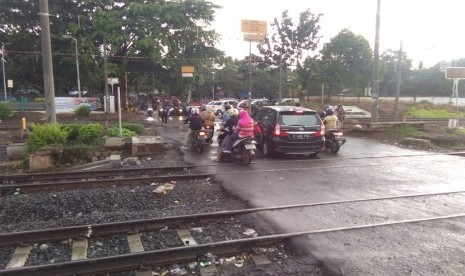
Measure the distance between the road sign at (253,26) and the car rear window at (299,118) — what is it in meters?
6.34

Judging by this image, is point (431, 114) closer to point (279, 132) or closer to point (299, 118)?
point (299, 118)

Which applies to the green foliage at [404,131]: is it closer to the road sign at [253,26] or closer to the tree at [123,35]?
the road sign at [253,26]

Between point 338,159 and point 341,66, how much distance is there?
116ft

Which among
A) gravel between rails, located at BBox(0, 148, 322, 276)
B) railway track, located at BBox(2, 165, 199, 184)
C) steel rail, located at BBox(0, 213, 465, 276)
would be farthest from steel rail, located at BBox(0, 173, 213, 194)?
steel rail, located at BBox(0, 213, 465, 276)

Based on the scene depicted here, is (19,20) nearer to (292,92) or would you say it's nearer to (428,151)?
(292,92)

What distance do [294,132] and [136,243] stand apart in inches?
307

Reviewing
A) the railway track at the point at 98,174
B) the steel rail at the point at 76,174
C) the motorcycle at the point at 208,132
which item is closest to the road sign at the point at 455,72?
the motorcycle at the point at 208,132

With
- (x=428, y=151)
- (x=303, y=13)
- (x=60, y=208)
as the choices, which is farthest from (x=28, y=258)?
(x=303, y=13)

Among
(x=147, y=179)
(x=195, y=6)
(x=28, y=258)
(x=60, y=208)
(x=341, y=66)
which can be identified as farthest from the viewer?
(x=341, y=66)

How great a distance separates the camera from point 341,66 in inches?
1812

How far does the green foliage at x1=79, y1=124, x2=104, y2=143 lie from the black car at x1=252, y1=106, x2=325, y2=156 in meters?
5.97

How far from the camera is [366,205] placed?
7.54 m

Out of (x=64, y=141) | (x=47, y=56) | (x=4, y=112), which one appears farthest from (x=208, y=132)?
(x=4, y=112)

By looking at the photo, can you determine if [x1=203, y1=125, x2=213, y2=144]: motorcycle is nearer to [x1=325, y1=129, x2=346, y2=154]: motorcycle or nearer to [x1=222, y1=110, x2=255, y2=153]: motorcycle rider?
[x1=222, y1=110, x2=255, y2=153]: motorcycle rider
